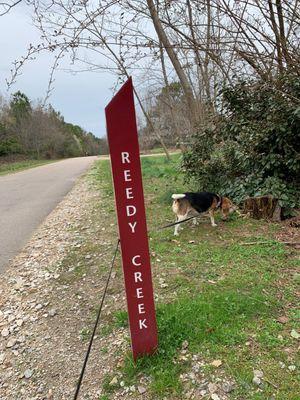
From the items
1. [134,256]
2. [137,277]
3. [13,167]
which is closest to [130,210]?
[134,256]

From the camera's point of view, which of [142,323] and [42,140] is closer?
[142,323]

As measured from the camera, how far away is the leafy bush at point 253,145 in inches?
243

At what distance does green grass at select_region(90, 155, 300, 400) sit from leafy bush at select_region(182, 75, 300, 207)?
4.71ft

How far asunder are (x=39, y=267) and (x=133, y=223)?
3354 millimetres

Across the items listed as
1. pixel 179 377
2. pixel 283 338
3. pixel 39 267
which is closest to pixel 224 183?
pixel 39 267

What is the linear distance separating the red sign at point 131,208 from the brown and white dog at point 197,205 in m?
3.01

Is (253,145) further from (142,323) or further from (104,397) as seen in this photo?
(104,397)

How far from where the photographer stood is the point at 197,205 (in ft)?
19.0

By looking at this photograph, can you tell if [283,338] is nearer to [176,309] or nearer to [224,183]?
[176,309]

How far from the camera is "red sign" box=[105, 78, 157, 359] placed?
2.15m

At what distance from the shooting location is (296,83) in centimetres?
609

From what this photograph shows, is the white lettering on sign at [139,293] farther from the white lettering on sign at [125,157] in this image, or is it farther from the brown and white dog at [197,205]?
the brown and white dog at [197,205]

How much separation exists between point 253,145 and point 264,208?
4.41 feet

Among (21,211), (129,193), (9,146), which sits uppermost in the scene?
(9,146)
